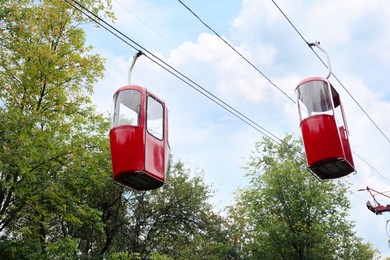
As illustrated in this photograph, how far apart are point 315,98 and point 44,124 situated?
10005 millimetres

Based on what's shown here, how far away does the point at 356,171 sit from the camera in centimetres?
1080

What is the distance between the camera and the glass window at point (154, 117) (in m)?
8.99

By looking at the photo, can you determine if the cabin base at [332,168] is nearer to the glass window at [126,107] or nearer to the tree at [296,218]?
the glass window at [126,107]

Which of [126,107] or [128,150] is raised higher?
[126,107]

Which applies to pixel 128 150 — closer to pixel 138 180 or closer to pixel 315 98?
pixel 138 180

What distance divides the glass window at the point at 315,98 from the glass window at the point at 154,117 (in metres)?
3.63

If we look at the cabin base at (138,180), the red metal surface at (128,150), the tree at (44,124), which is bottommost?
the cabin base at (138,180)

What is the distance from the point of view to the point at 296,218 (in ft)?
90.9

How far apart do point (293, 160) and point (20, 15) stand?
21.7m

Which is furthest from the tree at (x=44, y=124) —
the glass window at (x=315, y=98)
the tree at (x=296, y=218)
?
the tree at (x=296, y=218)

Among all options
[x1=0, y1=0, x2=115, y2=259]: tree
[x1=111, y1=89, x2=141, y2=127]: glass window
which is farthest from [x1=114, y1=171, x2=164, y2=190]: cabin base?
[x1=0, y1=0, x2=115, y2=259]: tree

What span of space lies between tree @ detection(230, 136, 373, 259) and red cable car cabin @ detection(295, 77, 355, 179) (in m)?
16.5

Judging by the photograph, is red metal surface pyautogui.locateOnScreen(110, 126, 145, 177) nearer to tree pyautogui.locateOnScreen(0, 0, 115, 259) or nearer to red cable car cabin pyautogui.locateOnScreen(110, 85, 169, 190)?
red cable car cabin pyautogui.locateOnScreen(110, 85, 169, 190)

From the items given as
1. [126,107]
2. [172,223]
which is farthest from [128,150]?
[172,223]
